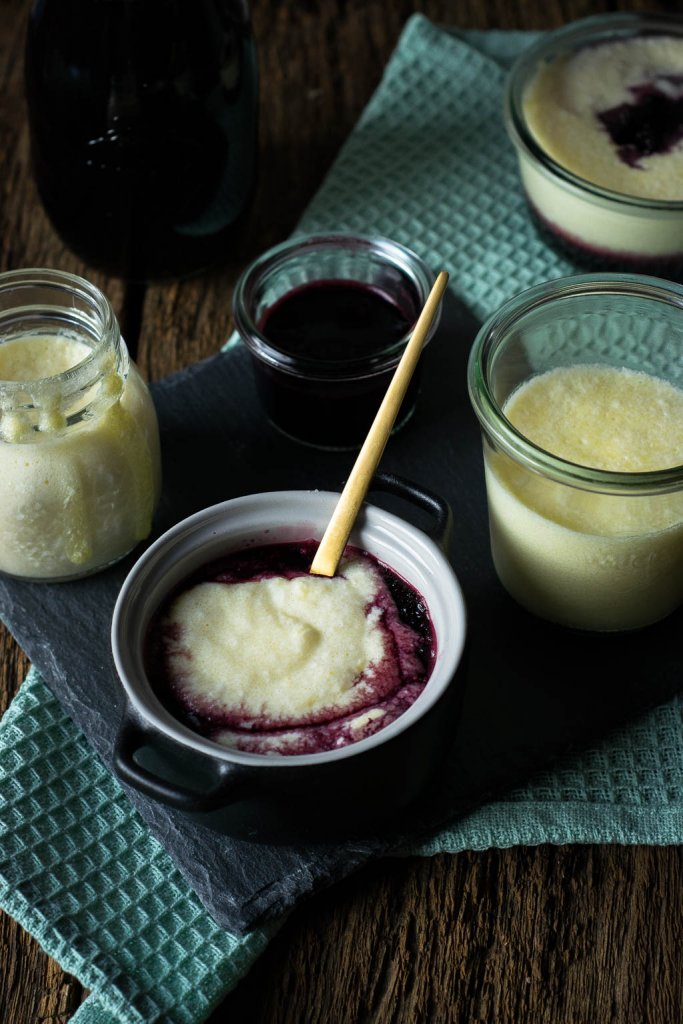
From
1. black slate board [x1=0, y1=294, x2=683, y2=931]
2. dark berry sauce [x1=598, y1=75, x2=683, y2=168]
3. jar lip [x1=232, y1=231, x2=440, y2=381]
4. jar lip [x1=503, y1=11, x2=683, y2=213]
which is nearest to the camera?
black slate board [x1=0, y1=294, x2=683, y2=931]

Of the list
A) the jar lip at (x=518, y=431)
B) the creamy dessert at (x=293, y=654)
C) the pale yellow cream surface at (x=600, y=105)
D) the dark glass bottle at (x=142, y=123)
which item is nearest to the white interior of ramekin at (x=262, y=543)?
the creamy dessert at (x=293, y=654)

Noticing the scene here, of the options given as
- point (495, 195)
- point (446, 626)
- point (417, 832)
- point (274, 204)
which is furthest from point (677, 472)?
point (274, 204)

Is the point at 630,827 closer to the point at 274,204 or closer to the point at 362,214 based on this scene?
the point at 362,214

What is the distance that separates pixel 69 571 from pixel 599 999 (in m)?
0.73

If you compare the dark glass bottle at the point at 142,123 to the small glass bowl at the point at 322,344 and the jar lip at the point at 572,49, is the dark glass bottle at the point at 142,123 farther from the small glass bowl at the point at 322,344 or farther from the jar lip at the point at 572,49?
the jar lip at the point at 572,49

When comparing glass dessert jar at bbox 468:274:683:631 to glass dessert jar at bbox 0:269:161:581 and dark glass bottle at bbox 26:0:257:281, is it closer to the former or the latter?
glass dessert jar at bbox 0:269:161:581

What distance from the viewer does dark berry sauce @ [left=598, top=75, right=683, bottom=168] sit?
5.69 feet

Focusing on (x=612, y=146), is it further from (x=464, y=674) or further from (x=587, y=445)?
(x=464, y=674)

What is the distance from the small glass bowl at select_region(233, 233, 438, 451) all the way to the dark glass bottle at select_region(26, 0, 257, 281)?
0.62ft

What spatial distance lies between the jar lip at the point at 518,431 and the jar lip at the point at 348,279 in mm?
102

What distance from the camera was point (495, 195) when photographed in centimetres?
190

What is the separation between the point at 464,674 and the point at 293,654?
6.6 inches

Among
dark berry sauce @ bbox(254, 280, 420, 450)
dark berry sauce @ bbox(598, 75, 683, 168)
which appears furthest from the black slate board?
dark berry sauce @ bbox(598, 75, 683, 168)

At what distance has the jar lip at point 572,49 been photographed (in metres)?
1.62
